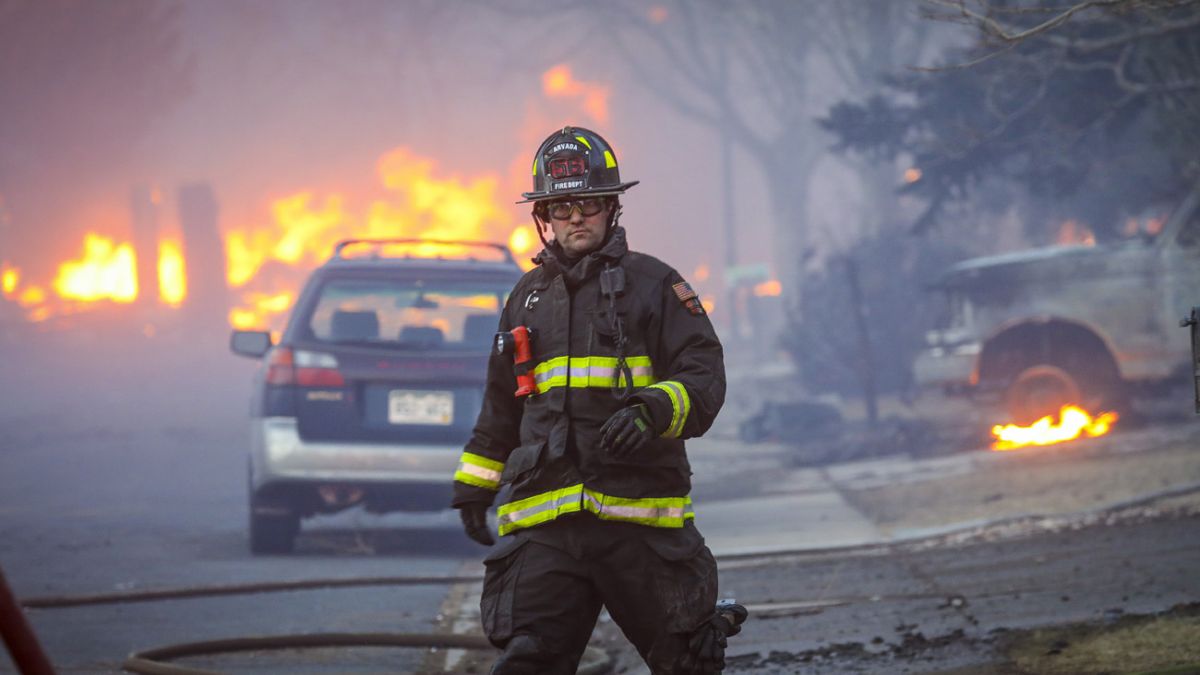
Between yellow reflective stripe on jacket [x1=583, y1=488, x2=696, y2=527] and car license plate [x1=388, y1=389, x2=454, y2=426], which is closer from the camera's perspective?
yellow reflective stripe on jacket [x1=583, y1=488, x2=696, y2=527]

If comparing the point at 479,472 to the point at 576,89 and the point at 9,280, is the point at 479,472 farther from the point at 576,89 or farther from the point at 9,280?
the point at 576,89

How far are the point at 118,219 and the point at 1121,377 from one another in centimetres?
3709

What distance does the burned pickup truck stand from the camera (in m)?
13.3

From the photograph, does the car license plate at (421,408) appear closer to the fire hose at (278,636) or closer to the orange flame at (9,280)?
the fire hose at (278,636)

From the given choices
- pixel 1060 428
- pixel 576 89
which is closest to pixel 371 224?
pixel 576 89

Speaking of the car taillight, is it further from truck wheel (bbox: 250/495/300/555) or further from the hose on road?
the hose on road

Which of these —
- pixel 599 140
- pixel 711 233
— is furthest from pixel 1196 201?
pixel 711 233

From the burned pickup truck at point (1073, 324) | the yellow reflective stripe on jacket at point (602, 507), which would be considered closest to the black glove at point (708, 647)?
the yellow reflective stripe on jacket at point (602, 507)

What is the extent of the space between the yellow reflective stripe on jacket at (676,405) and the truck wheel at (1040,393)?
404 inches

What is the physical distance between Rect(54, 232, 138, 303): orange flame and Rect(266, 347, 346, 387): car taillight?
3467 cm

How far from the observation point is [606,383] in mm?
4117

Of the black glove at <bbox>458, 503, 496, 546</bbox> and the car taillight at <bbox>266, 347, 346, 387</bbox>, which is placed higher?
the car taillight at <bbox>266, 347, 346, 387</bbox>

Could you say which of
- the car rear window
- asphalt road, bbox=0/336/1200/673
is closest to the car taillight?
the car rear window

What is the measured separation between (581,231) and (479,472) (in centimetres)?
68
